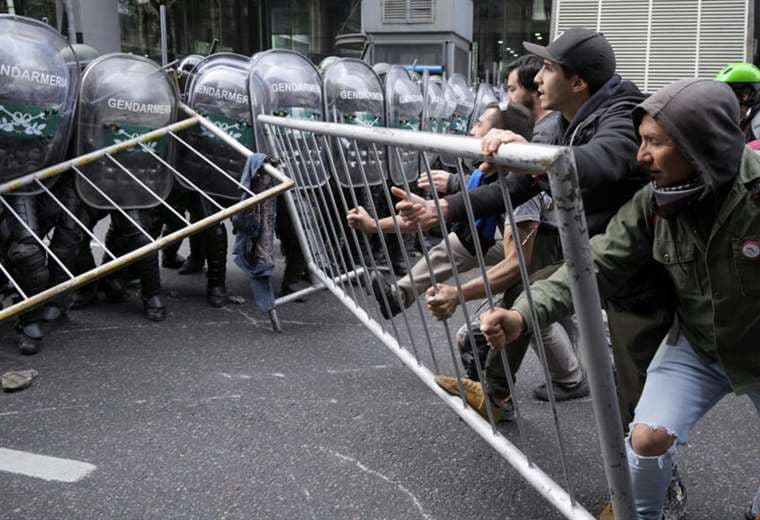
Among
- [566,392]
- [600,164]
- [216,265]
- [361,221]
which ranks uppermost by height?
[600,164]

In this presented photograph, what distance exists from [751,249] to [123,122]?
369 centimetres

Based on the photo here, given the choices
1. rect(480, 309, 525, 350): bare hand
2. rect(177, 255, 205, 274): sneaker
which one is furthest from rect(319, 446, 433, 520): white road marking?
rect(177, 255, 205, 274): sneaker

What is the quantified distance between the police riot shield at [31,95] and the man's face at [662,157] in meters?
3.31

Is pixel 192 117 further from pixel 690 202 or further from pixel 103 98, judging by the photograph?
pixel 690 202

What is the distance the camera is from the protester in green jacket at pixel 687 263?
178 cm

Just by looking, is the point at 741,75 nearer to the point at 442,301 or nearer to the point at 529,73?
the point at 529,73

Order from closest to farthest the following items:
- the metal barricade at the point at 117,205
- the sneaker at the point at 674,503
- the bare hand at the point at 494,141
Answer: the bare hand at the point at 494,141
the sneaker at the point at 674,503
the metal barricade at the point at 117,205

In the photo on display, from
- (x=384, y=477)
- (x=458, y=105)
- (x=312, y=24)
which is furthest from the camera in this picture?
(x=312, y=24)

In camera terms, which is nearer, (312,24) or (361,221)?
(361,221)

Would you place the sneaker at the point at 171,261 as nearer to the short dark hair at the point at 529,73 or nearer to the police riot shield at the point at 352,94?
the police riot shield at the point at 352,94

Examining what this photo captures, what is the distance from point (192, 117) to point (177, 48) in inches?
653

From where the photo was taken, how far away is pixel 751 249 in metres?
1.82

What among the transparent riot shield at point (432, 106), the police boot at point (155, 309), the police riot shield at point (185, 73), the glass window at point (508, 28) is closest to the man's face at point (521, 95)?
the police riot shield at point (185, 73)

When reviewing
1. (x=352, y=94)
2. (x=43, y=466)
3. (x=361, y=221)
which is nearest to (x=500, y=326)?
(x=361, y=221)
